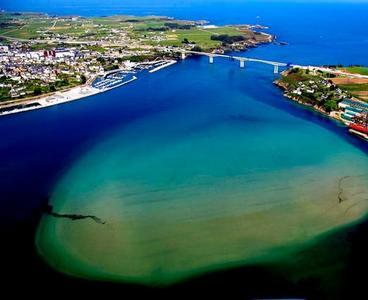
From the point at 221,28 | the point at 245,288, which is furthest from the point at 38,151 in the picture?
the point at 221,28

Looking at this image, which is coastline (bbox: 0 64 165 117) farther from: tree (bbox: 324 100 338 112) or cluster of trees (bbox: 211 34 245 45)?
cluster of trees (bbox: 211 34 245 45)

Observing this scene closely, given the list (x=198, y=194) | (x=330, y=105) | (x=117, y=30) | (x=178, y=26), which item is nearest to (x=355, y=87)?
(x=330, y=105)

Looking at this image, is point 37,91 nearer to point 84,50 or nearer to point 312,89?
point 84,50

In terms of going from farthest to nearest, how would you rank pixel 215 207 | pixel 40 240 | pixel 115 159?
1. pixel 115 159
2. pixel 215 207
3. pixel 40 240

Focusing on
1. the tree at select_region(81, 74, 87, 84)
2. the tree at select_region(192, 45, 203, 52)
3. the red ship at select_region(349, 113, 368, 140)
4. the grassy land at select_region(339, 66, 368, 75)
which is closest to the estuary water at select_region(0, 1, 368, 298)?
the red ship at select_region(349, 113, 368, 140)

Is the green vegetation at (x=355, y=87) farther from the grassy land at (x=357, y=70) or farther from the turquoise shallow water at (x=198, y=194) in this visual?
the turquoise shallow water at (x=198, y=194)

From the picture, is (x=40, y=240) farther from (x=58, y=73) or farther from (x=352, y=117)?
(x=58, y=73)
